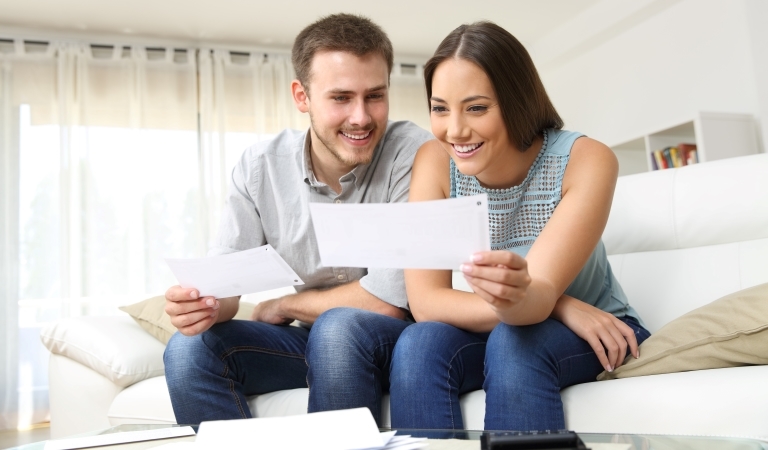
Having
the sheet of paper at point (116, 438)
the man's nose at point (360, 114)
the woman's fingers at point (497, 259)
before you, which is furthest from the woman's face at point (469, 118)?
the sheet of paper at point (116, 438)

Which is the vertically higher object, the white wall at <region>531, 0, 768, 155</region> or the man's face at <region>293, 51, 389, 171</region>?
the white wall at <region>531, 0, 768, 155</region>

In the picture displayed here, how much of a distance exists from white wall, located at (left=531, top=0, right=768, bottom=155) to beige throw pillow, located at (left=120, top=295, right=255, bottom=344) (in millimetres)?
2598

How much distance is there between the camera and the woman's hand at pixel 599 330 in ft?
3.89

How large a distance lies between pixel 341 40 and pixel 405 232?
834mm

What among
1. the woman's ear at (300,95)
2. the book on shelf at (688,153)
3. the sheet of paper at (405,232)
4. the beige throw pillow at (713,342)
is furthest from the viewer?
the book on shelf at (688,153)

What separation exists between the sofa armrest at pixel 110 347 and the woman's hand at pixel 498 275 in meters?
1.33

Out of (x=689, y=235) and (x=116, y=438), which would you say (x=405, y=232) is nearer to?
(x=116, y=438)

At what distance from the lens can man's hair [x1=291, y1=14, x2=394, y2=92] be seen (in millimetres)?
1636

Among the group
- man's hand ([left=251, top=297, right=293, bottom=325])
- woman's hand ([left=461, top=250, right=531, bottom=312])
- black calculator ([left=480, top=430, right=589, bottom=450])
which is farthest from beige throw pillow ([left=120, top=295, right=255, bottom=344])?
black calculator ([left=480, top=430, right=589, bottom=450])

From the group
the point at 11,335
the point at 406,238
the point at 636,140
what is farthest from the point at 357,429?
the point at 11,335

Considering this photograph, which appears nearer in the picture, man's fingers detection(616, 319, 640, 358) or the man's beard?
man's fingers detection(616, 319, 640, 358)

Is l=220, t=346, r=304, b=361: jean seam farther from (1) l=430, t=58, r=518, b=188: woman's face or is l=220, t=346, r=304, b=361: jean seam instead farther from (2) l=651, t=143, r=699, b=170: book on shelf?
(2) l=651, t=143, r=699, b=170: book on shelf

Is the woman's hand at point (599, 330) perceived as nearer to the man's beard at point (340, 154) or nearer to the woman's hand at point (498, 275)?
the woman's hand at point (498, 275)

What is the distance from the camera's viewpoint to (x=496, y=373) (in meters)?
1.11
